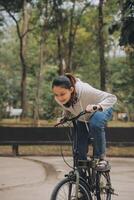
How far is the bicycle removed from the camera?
629 cm

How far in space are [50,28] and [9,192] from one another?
24.1 m

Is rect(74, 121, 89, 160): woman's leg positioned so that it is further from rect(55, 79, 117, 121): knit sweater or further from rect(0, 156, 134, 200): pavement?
rect(0, 156, 134, 200): pavement

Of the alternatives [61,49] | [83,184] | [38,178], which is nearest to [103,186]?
[83,184]

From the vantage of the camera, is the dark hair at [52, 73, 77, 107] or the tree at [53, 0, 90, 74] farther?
the tree at [53, 0, 90, 74]

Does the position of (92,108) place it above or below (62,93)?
below

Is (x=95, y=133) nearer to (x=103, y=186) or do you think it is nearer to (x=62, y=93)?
(x=62, y=93)

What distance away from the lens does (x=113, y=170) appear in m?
13.7

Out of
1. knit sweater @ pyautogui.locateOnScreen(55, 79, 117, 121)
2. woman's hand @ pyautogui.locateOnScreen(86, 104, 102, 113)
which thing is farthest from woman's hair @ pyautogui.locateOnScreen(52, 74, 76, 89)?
woman's hand @ pyautogui.locateOnScreen(86, 104, 102, 113)

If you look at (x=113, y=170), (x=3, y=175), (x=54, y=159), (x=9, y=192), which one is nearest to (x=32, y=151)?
(x=54, y=159)

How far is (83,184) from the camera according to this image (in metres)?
6.43

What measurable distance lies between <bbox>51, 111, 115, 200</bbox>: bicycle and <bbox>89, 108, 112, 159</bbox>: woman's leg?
11cm

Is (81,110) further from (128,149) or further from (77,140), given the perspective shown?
(128,149)

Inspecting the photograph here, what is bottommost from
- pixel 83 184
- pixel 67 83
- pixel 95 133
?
pixel 83 184

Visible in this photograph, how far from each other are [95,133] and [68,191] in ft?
2.20
